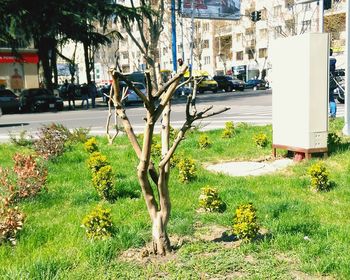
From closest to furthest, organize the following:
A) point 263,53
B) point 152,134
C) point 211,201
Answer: point 152,134 → point 211,201 → point 263,53

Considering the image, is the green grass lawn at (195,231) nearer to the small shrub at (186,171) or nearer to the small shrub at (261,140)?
the small shrub at (186,171)

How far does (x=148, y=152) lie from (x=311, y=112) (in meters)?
4.59

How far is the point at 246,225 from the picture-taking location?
13.2 ft

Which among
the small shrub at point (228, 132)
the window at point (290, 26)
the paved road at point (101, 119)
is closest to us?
the small shrub at point (228, 132)

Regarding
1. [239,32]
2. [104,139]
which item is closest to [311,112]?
[104,139]

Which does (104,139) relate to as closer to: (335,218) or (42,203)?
(42,203)

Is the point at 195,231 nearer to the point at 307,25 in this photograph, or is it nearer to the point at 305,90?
the point at 305,90

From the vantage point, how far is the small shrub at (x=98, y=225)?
429 centimetres

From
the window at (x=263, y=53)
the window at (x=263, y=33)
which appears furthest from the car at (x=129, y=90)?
the window at (x=263, y=33)

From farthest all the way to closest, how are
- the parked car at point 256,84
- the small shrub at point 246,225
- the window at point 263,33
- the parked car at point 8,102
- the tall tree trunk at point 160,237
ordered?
the window at point 263,33 → the parked car at point 256,84 → the parked car at point 8,102 → the small shrub at point 246,225 → the tall tree trunk at point 160,237

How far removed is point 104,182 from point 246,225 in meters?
2.24

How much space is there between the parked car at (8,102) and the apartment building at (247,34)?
2305cm

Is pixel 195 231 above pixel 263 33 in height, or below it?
below

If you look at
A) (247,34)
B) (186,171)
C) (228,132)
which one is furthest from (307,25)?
(186,171)
